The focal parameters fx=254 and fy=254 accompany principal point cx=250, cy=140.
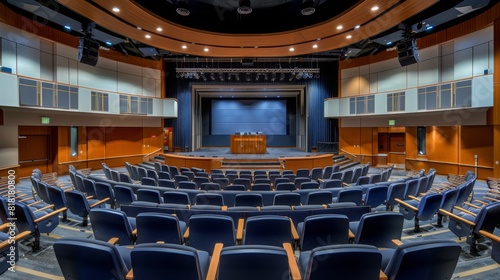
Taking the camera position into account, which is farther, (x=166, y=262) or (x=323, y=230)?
(x=323, y=230)

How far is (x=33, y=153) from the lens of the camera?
480 inches

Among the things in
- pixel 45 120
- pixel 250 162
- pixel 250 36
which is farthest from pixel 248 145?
pixel 45 120

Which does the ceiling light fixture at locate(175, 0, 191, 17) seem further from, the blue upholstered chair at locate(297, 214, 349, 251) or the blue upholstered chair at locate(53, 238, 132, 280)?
the blue upholstered chair at locate(53, 238, 132, 280)

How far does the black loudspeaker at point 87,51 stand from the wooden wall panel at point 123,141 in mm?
7110

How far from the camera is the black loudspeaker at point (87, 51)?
898 centimetres

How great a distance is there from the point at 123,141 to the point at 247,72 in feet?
29.1

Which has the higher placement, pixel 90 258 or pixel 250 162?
pixel 90 258

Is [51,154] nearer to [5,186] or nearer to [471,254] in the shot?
[5,186]

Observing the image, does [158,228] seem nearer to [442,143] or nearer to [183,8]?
[183,8]

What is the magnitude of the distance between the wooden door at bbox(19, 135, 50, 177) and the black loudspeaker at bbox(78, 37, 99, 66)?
19.5 feet

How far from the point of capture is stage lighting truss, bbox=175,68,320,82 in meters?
14.7

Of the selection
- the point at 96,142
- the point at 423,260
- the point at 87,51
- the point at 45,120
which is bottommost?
the point at 423,260

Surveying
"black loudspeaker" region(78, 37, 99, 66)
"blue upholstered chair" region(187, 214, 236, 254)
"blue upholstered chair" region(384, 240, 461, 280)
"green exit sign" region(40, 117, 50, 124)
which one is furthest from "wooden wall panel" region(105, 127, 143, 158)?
"blue upholstered chair" region(384, 240, 461, 280)

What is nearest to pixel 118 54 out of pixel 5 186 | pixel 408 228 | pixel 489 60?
pixel 5 186
